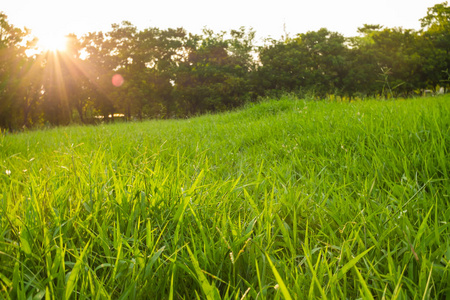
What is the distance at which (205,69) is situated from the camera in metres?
30.0

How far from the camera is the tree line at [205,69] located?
29.7 m

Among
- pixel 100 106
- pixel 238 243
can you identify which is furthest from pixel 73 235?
pixel 100 106

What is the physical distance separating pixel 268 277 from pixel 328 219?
604 mm

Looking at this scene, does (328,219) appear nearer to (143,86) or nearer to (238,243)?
(238,243)

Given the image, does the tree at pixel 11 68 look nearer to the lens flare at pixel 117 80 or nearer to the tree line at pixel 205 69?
the tree line at pixel 205 69

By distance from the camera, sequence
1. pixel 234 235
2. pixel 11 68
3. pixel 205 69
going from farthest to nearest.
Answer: pixel 205 69 < pixel 11 68 < pixel 234 235

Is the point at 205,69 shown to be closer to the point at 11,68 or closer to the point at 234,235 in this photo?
the point at 11,68

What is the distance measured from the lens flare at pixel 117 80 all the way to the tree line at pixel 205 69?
0.12 m

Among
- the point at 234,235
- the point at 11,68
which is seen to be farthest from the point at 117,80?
the point at 234,235

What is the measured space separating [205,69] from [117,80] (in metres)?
10.3

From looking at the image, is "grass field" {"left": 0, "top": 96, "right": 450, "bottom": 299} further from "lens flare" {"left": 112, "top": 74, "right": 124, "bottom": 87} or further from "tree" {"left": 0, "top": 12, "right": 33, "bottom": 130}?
"lens flare" {"left": 112, "top": 74, "right": 124, "bottom": 87}

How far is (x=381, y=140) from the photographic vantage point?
244cm

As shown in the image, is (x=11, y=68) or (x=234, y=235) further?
(x=11, y=68)

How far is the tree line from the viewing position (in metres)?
29.7
